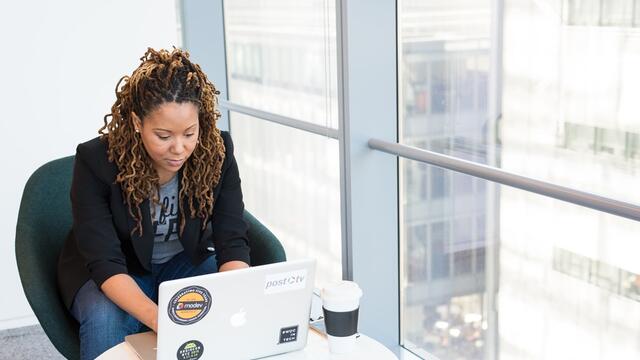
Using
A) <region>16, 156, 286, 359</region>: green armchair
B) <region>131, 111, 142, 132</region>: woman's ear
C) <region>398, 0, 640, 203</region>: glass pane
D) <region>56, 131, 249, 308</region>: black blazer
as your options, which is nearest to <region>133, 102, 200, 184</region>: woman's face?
<region>131, 111, 142, 132</region>: woman's ear

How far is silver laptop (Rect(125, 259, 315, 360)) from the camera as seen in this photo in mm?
1400

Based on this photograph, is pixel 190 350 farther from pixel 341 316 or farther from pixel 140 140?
pixel 140 140

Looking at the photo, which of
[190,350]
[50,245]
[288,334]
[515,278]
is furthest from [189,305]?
[515,278]

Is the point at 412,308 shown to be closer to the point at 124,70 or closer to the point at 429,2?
the point at 429,2

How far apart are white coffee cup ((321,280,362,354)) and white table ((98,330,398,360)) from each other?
2cm

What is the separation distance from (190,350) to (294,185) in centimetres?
239

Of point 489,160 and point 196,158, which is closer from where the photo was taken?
point 196,158

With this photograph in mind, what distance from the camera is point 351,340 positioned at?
153 centimetres

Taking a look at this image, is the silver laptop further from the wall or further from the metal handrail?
the wall

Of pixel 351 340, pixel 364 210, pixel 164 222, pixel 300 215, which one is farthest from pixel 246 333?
pixel 300 215

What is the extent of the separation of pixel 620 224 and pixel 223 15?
223 centimetres

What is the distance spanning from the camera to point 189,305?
1.40 meters

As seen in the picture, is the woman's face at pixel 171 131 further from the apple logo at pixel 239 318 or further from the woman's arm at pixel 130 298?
the apple logo at pixel 239 318

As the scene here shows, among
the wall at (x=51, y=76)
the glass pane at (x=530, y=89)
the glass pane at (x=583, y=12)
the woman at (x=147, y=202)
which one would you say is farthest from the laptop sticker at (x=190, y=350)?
the wall at (x=51, y=76)
